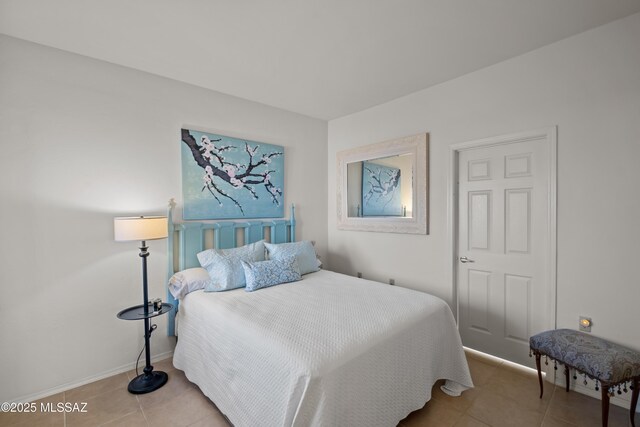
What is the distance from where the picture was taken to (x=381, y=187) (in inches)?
135

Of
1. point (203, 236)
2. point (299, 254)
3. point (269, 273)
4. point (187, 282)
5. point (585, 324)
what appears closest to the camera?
point (585, 324)

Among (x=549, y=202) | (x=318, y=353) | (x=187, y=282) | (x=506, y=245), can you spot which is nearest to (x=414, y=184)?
(x=506, y=245)

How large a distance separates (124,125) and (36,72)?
0.62 meters

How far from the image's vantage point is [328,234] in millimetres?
4133

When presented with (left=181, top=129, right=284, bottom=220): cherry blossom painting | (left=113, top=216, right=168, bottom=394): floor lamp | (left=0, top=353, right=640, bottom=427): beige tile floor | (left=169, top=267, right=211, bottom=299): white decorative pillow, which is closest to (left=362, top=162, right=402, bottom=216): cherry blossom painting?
(left=181, top=129, right=284, bottom=220): cherry blossom painting

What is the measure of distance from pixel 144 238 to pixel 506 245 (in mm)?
3062

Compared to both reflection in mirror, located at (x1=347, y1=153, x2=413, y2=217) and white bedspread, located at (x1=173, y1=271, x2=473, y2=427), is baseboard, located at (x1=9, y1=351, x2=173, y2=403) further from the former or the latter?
reflection in mirror, located at (x1=347, y1=153, x2=413, y2=217)

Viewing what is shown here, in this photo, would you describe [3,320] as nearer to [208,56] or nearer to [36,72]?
[36,72]

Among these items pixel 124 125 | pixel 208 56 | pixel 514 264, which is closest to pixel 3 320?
pixel 124 125

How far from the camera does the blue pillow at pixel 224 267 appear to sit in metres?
2.47

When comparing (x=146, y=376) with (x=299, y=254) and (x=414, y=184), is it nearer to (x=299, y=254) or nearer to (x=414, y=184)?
(x=299, y=254)

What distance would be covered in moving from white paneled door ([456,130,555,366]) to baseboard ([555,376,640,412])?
26 cm

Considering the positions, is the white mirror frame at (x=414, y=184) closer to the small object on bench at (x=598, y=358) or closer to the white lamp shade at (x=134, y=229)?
the small object on bench at (x=598, y=358)

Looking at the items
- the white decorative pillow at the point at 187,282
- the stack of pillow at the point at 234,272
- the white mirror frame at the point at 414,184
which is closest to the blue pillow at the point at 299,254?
the stack of pillow at the point at 234,272
